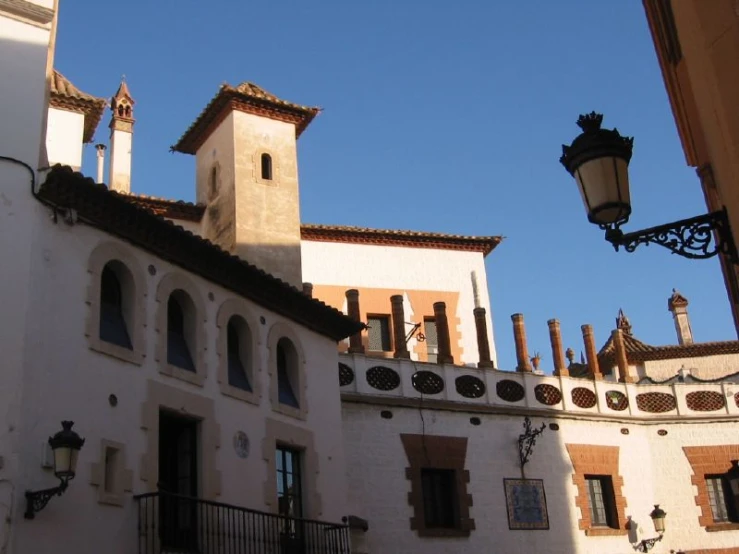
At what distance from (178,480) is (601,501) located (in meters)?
11.5

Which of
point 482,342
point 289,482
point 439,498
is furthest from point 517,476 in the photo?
point 289,482

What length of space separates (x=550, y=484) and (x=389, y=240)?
338 inches

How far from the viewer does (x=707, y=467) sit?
73.2 feet

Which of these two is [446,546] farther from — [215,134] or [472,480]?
[215,134]

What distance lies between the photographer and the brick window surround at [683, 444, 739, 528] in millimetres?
21844

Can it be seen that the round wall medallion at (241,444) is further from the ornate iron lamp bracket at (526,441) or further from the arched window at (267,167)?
the arched window at (267,167)

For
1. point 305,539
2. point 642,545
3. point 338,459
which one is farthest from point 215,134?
point 642,545

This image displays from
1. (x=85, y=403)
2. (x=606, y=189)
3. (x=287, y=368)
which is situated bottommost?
(x=606, y=189)

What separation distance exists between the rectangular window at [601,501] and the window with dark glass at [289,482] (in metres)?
8.42

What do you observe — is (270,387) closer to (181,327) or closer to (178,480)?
(181,327)

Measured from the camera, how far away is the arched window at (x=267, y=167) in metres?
22.3

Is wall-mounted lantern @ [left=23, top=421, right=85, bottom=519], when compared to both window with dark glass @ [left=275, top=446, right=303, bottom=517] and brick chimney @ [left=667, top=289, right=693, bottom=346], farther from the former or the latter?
brick chimney @ [left=667, top=289, right=693, bottom=346]

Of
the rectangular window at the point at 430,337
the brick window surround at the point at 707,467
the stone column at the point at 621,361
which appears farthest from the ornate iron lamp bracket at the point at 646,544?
the rectangular window at the point at 430,337

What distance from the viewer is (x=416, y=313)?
26344 mm
